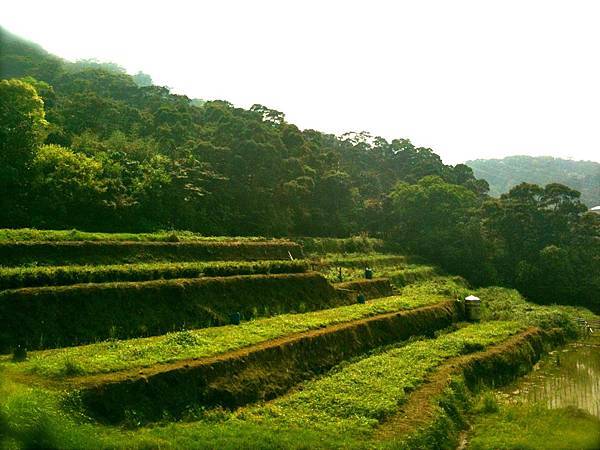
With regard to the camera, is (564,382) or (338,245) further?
(338,245)

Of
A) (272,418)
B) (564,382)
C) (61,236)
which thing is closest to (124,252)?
(61,236)

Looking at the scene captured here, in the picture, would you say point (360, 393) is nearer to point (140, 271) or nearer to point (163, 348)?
point (163, 348)

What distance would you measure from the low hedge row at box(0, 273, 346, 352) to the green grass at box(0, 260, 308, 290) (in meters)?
0.79

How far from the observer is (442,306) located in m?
30.0

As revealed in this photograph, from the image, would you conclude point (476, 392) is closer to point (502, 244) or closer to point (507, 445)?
point (507, 445)

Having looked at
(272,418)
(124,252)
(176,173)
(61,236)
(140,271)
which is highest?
(176,173)

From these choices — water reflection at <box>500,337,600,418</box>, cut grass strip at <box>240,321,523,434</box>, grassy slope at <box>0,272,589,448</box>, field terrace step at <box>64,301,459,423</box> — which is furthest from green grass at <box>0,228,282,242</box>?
water reflection at <box>500,337,600,418</box>

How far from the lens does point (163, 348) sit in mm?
16062

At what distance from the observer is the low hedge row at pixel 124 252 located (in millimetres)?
19859

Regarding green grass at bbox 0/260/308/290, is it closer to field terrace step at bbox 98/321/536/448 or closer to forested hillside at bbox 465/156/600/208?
field terrace step at bbox 98/321/536/448

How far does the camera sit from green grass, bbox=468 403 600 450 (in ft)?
45.4

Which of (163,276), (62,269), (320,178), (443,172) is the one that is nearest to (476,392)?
(163,276)

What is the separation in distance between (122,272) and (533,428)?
51.7ft

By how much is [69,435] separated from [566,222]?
158ft
